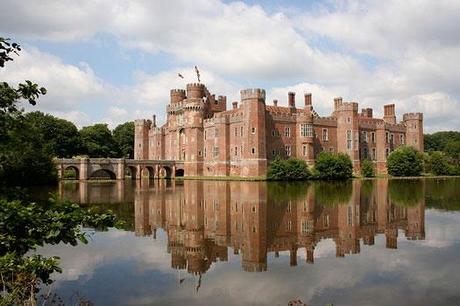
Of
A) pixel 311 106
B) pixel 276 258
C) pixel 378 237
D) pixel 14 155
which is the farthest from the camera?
pixel 311 106

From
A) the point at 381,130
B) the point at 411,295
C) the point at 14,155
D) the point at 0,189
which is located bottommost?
the point at 411,295

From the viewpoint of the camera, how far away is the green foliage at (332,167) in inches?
2379

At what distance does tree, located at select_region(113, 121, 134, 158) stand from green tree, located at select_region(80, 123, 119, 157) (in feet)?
10.2

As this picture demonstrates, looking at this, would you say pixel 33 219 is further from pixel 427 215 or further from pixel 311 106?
pixel 311 106

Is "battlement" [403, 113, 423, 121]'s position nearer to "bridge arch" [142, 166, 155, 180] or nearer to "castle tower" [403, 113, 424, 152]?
"castle tower" [403, 113, 424, 152]

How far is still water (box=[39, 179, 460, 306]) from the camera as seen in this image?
10.1 meters

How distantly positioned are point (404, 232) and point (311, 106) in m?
59.5

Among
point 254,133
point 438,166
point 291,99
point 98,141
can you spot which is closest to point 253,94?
point 254,133

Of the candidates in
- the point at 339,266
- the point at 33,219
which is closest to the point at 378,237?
the point at 339,266

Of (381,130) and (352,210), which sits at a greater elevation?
(381,130)

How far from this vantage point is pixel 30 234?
6039 millimetres

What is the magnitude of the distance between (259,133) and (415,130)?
36.5m

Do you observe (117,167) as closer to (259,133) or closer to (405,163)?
(259,133)

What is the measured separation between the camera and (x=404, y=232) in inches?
719
